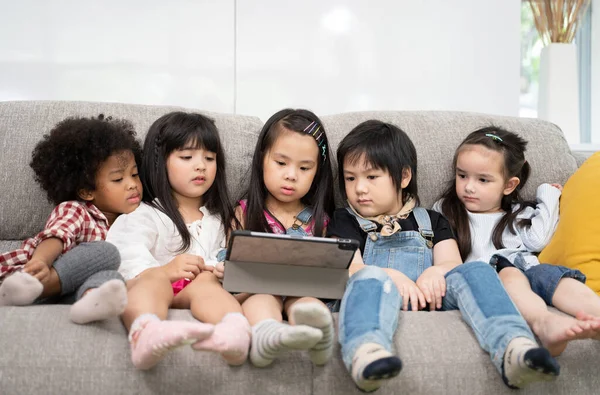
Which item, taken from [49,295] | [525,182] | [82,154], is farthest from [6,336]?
[525,182]

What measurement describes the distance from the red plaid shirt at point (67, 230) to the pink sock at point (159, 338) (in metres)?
0.50

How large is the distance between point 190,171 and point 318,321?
821 mm

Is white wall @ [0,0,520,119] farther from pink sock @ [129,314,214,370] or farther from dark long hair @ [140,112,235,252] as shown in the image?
pink sock @ [129,314,214,370]

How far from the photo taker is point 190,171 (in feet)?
6.19

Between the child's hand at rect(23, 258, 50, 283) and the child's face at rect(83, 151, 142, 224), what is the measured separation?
1.18 feet

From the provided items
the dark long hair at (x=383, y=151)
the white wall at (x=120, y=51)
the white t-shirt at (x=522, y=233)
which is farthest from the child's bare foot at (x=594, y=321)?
the white wall at (x=120, y=51)

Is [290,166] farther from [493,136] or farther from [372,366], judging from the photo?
[372,366]

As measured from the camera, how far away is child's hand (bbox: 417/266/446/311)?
1622 mm

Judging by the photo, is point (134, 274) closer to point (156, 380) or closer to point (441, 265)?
point (156, 380)

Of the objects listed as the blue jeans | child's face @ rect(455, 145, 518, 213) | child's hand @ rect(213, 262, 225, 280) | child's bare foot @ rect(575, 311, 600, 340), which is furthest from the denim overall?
child's face @ rect(455, 145, 518, 213)

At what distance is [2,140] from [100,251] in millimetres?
589

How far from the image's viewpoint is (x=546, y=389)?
138 cm

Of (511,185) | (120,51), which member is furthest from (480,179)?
(120,51)

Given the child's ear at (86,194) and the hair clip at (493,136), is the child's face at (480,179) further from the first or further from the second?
the child's ear at (86,194)
